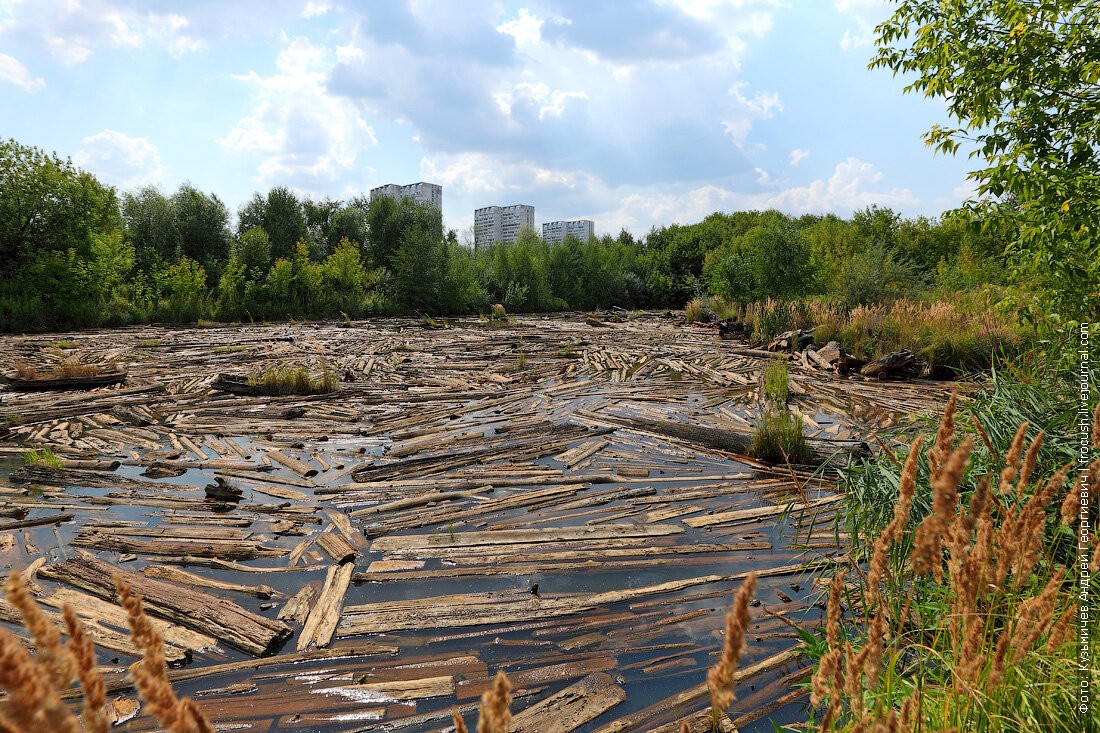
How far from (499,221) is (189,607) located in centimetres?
11976

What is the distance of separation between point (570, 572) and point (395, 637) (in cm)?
154

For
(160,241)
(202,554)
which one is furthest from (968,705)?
(160,241)

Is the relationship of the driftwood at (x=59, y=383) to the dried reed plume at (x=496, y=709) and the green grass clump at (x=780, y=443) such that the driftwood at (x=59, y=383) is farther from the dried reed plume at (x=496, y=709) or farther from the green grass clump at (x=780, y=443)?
the dried reed plume at (x=496, y=709)

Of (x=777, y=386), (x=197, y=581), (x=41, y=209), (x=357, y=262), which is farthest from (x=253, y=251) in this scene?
(x=197, y=581)

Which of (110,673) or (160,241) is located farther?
(160,241)

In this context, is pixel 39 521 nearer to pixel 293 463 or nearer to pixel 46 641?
pixel 293 463

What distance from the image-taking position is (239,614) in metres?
4.02

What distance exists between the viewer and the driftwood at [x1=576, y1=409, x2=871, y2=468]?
6.79 meters

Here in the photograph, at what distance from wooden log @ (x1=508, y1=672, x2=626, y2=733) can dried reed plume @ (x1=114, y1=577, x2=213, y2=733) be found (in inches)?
94.4

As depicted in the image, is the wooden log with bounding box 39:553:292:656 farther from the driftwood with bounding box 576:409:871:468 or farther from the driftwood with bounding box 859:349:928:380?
the driftwood with bounding box 859:349:928:380

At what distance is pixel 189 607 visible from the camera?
4059mm

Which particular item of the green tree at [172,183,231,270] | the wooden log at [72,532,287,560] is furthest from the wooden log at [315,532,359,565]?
the green tree at [172,183,231,270]

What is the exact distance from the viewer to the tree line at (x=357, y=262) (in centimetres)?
2500

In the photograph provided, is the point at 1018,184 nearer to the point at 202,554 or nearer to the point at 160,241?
the point at 202,554
